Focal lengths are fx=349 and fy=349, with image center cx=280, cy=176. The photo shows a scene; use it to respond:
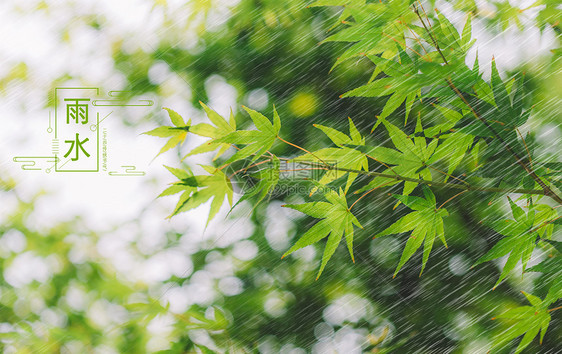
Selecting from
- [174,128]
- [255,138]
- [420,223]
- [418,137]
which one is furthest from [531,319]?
[174,128]

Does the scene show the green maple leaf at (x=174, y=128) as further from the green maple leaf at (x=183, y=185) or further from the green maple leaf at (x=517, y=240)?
the green maple leaf at (x=517, y=240)

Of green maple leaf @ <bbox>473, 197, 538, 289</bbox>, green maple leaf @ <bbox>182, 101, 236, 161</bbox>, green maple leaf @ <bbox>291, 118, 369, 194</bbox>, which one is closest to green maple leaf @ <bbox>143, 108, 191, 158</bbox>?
green maple leaf @ <bbox>182, 101, 236, 161</bbox>

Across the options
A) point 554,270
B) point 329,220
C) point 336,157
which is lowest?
point 554,270

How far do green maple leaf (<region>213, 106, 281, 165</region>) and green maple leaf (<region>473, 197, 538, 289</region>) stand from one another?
400 millimetres

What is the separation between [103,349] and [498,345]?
1.36 m

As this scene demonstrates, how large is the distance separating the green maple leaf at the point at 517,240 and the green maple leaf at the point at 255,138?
40 centimetres

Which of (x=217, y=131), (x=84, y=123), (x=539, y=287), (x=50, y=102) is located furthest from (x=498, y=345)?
(x=50, y=102)

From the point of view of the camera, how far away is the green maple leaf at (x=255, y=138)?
536 mm

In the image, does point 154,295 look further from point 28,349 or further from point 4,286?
point 4,286

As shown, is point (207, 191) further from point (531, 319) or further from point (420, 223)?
point (531, 319)

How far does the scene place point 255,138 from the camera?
56cm

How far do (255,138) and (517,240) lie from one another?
1.51ft

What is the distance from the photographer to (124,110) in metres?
1.62

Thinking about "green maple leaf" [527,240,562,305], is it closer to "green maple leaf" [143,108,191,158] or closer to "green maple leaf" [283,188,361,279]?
"green maple leaf" [283,188,361,279]
